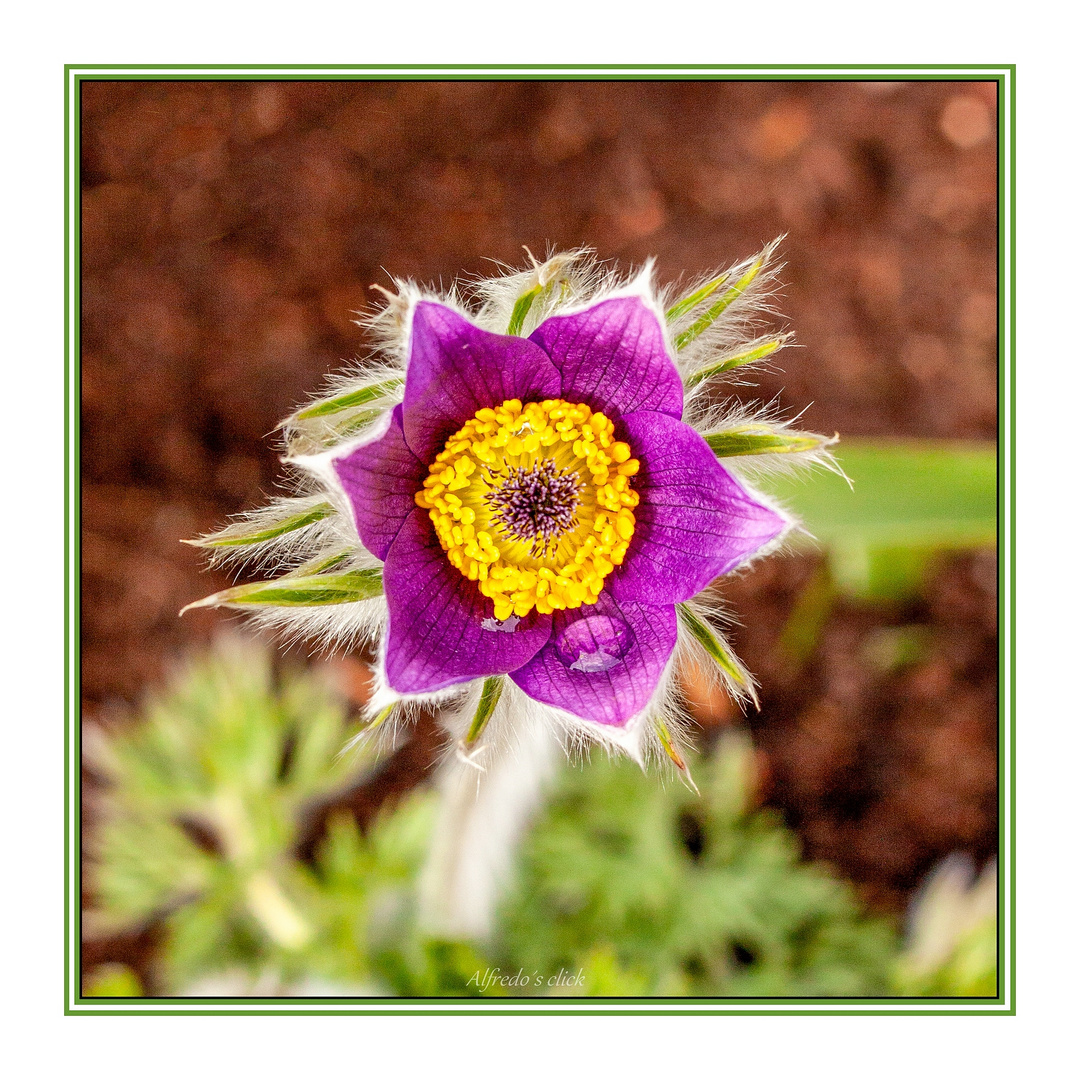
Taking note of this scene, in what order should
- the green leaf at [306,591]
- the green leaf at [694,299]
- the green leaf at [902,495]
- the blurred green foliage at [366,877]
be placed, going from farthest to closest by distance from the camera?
the blurred green foliage at [366,877] → the green leaf at [902,495] → the green leaf at [694,299] → the green leaf at [306,591]

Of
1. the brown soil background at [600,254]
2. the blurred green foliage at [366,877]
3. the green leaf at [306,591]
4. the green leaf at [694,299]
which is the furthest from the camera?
the brown soil background at [600,254]

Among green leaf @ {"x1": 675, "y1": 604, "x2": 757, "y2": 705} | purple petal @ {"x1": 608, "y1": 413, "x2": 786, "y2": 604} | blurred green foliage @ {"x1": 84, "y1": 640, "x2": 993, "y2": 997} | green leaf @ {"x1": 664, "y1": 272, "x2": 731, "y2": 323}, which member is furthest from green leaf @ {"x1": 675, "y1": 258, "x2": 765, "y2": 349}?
blurred green foliage @ {"x1": 84, "y1": 640, "x2": 993, "y2": 997}

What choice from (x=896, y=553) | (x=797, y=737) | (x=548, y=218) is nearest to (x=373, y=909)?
(x=797, y=737)

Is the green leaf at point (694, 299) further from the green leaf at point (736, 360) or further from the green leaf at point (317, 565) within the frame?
the green leaf at point (317, 565)

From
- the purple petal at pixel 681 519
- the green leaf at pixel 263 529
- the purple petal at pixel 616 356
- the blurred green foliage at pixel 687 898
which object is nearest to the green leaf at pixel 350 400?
the green leaf at pixel 263 529

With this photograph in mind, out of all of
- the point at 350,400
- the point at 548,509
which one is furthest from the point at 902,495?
the point at 350,400

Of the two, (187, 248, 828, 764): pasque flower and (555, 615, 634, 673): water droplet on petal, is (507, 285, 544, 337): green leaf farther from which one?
(555, 615, 634, 673): water droplet on petal
